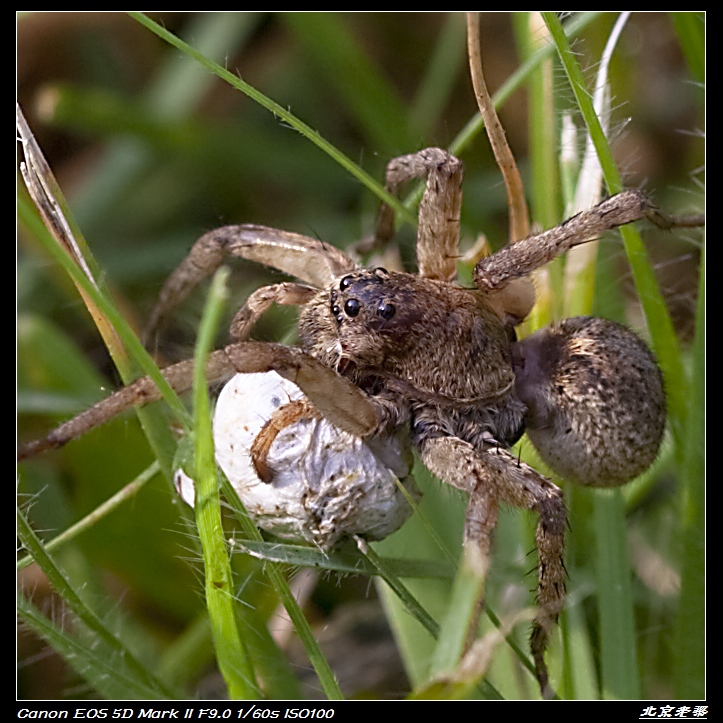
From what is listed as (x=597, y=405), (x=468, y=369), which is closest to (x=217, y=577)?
(x=468, y=369)

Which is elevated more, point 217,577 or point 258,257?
point 258,257

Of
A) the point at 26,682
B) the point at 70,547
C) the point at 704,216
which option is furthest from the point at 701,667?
the point at 26,682

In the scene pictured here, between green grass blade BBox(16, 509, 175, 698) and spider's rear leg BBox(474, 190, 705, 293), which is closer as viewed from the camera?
green grass blade BBox(16, 509, 175, 698)

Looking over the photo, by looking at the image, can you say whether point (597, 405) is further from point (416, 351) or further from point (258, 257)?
point (258, 257)

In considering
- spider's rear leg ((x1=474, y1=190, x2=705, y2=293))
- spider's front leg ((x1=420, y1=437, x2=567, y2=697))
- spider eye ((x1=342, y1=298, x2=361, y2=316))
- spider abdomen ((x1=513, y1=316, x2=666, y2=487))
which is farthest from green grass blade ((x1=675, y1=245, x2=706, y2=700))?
spider eye ((x1=342, y1=298, x2=361, y2=316))

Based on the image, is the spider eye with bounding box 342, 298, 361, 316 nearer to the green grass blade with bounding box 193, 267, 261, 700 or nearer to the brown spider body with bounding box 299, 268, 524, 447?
the brown spider body with bounding box 299, 268, 524, 447

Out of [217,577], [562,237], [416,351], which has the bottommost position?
[217,577]
